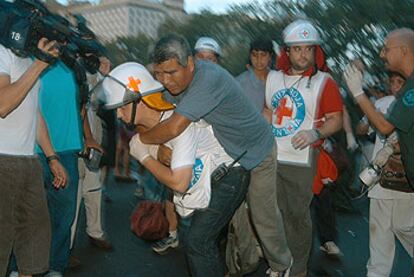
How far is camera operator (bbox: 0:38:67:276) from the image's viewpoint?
320cm

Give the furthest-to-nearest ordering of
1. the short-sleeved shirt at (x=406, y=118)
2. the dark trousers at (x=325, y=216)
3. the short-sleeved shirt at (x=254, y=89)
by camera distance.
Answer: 1. the dark trousers at (x=325, y=216)
2. the short-sleeved shirt at (x=254, y=89)
3. the short-sleeved shirt at (x=406, y=118)

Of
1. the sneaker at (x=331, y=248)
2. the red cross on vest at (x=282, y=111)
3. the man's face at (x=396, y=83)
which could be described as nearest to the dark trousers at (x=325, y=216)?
the sneaker at (x=331, y=248)

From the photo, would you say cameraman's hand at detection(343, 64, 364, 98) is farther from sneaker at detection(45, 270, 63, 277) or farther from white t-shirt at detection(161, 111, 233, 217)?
sneaker at detection(45, 270, 63, 277)

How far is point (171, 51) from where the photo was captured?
3.30 meters

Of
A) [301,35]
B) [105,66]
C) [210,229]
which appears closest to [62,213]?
[210,229]

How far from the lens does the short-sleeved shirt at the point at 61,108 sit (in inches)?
165

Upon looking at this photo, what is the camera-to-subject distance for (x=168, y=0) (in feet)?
55.3

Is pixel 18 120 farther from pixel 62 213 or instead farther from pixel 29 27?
pixel 62 213

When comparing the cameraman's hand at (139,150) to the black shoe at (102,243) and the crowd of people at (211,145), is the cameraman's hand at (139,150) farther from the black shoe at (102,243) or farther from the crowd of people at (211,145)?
the black shoe at (102,243)

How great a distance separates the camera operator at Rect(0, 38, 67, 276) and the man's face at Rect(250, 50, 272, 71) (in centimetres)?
235

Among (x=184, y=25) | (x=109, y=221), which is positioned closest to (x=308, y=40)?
(x=109, y=221)

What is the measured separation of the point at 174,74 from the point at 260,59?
2266 millimetres

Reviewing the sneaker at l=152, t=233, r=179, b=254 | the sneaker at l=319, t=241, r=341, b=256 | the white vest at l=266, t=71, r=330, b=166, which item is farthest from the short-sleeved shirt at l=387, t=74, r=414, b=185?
the sneaker at l=152, t=233, r=179, b=254

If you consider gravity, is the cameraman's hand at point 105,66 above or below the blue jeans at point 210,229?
above
